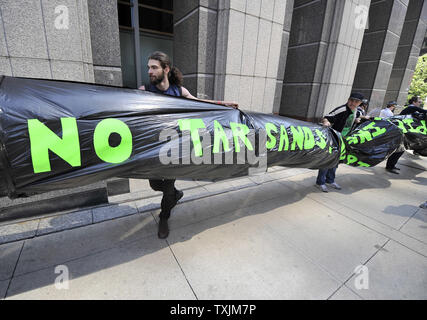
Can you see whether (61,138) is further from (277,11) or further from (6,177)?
(277,11)

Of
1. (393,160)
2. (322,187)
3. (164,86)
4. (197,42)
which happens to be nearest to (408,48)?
(393,160)

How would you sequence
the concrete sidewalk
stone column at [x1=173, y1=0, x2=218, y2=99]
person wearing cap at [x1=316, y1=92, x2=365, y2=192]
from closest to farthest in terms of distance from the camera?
the concrete sidewalk → person wearing cap at [x1=316, y1=92, x2=365, y2=192] → stone column at [x1=173, y1=0, x2=218, y2=99]

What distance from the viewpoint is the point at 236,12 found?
4.51 m

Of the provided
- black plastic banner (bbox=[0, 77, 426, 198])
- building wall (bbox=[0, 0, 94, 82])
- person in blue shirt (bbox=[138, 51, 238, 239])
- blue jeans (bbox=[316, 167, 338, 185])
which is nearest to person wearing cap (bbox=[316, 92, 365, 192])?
blue jeans (bbox=[316, 167, 338, 185])

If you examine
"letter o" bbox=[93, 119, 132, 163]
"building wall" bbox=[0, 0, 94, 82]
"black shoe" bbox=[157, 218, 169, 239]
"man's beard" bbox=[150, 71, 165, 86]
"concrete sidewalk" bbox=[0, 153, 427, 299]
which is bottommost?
"concrete sidewalk" bbox=[0, 153, 427, 299]

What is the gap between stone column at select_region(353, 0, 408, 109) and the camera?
8461 mm

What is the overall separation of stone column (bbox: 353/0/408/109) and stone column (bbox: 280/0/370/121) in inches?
95.0

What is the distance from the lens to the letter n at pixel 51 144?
5.27 feet

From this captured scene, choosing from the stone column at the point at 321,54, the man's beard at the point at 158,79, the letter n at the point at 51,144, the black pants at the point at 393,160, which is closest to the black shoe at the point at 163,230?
the letter n at the point at 51,144

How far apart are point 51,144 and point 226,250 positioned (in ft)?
6.50

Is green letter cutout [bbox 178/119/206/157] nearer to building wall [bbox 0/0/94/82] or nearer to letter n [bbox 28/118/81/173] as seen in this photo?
letter n [bbox 28/118/81/173]

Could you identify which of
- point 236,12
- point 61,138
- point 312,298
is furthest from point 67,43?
point 312,298

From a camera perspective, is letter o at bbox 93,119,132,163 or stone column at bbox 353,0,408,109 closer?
letter o at bbox 93,119,132,163

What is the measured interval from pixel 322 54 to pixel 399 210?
5.24 m
